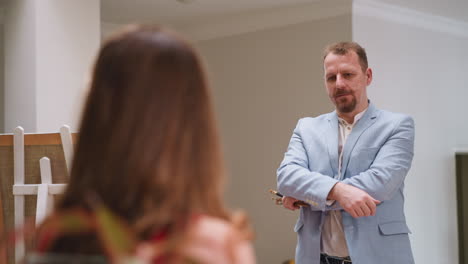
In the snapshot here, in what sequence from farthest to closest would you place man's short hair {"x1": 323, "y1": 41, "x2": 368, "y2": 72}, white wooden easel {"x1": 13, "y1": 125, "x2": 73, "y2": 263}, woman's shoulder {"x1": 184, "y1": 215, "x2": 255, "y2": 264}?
white wooden easel {"x1": 13, "y1": 125, "x2": 73, "y2": 263}
man's short hair {"x1": 323, "y1": 41, "x2": 368, "y2": 72}
woman's shoulder {"x1": 184, "y1": 215, "x2": 255, "y2": 264}

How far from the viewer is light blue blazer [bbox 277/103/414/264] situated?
2.16 meters

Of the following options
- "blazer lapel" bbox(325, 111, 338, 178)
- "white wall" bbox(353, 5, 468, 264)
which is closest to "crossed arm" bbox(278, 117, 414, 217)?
"blazer lapel" bbox(325, 111, 338, 178)

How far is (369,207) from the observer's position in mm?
2074

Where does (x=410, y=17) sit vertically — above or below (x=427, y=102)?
above

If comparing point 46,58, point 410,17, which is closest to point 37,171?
point 46,58

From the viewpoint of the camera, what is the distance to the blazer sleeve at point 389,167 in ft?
7.04

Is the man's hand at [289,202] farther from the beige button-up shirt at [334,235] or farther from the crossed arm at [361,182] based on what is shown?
the beige button-up shirt at [334,235]

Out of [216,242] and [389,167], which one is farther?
[389,167]

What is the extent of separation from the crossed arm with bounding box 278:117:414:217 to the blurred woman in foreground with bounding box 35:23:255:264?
136 centimetres

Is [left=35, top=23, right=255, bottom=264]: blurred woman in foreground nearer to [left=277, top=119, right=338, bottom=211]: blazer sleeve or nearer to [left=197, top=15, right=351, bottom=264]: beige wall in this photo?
[left=277, top=119, right=338, bottom=211]: blazer sleeve

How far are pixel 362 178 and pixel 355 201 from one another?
13 centimetres

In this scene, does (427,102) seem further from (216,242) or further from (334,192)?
(216,242)

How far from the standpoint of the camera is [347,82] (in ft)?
7.61

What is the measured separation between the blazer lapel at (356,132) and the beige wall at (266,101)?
3.11 meters
